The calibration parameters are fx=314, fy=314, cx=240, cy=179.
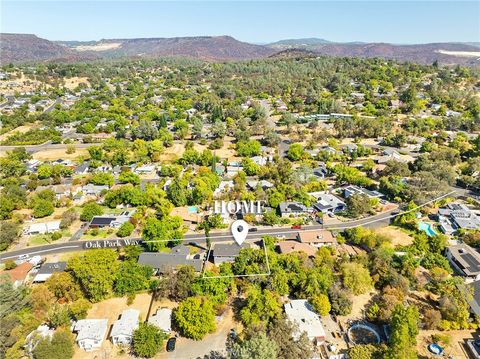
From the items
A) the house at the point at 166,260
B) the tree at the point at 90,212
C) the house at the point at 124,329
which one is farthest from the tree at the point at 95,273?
the tree at the point at 90,212

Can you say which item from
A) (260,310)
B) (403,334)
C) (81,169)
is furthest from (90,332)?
(81,169)

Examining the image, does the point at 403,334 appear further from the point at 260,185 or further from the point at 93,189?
the point at 93,189

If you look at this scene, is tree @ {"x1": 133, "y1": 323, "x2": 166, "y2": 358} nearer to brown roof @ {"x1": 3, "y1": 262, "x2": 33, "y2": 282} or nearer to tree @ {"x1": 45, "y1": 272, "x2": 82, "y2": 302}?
tree @ {"x1": 45, "y1": 272, "x2": 82, "y2": 302}

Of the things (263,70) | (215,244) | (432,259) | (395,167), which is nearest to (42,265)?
(215,244)

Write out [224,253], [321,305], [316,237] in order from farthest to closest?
[316,237]
[224,253]
[321,305]

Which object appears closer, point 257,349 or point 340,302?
point 257,349

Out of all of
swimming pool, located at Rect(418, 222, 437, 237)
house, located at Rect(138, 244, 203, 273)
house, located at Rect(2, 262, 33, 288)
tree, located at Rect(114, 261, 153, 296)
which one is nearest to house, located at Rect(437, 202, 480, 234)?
swimming pool, located at Rect(418, 222, 437, 237)

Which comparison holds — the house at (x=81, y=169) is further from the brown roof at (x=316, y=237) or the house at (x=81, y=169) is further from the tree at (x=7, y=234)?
the brown roof at (x=316, y=237)
